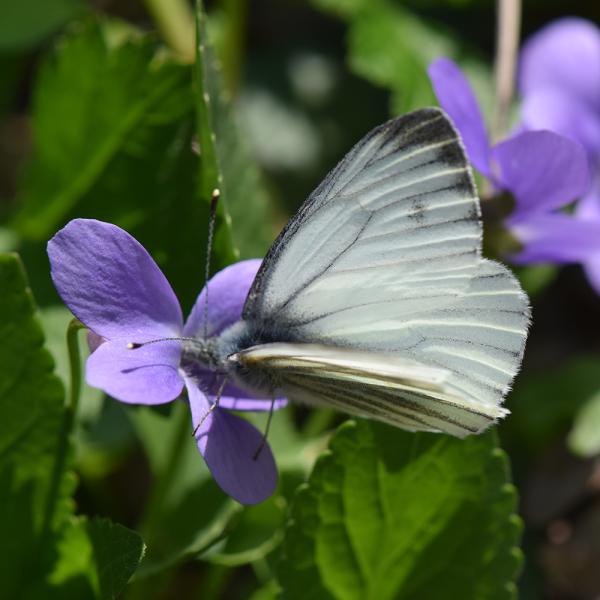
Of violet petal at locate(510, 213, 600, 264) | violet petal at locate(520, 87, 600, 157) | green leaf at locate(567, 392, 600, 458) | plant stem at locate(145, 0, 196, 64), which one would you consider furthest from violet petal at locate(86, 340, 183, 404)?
plant stem at locate(145, 0, 196, 64)

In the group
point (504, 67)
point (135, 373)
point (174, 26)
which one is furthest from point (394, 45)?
point (135, 373)

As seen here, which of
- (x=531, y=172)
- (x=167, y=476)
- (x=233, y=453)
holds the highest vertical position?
(x=531, y=172)

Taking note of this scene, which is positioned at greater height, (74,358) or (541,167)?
(541,167)

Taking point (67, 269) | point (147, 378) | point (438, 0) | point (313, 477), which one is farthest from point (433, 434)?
Answer: point (438, 0)

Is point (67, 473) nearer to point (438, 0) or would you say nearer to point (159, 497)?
point (159, 497)

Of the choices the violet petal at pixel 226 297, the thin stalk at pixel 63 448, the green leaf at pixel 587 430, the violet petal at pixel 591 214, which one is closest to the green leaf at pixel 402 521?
the violet petal at pixel 226 297

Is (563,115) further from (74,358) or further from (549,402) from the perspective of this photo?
(74,358)
